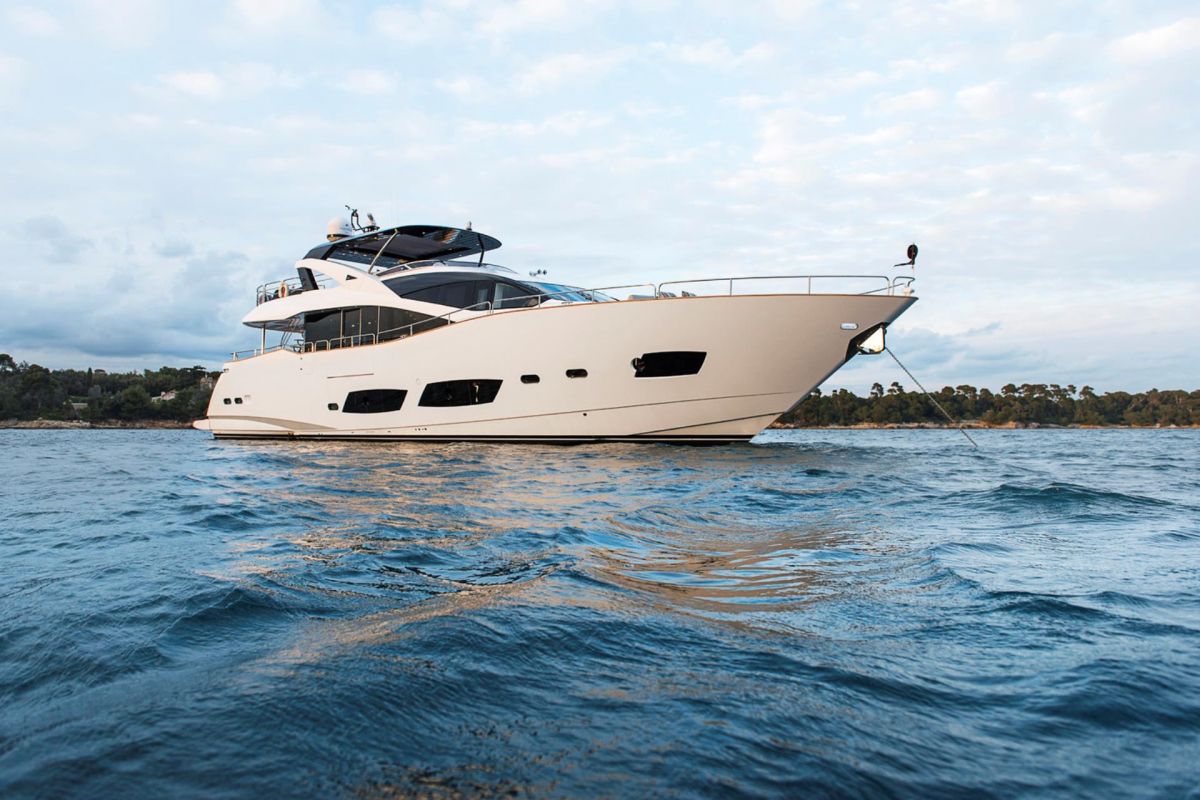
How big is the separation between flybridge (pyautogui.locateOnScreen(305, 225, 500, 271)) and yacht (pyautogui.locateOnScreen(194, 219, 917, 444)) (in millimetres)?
367

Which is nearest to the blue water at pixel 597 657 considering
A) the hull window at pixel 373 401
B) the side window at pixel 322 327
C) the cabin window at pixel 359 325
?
the hull window at pixel 373 401

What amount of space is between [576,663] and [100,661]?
167 centimetres

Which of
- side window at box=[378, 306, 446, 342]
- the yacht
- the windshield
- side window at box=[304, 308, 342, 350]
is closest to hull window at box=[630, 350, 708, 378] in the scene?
the yacht

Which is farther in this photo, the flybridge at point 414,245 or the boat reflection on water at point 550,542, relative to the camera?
the flybridge at point 414,245

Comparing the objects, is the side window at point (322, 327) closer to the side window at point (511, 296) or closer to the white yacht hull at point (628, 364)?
the white yacht hull at point (628, 364)

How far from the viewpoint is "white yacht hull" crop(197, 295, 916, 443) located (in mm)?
12211

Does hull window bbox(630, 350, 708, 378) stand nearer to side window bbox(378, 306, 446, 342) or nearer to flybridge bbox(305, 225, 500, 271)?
side window bbox(378, 306, 446, 342)

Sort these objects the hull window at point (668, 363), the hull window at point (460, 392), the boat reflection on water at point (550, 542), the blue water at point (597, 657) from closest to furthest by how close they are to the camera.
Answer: the blue water at point (597, 657), the boat reflection on water at point (550, 542), the hull window at point (668, 363), the hull window at point (460, 392)

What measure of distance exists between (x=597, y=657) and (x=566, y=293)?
43.7 ft

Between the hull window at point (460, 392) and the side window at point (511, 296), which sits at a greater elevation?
the side window at point (511, 296)

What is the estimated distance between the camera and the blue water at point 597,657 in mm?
1631

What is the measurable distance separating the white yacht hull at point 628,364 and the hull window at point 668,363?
110 millimetres

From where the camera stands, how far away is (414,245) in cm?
1894

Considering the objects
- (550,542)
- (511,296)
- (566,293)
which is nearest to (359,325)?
(511,296)
